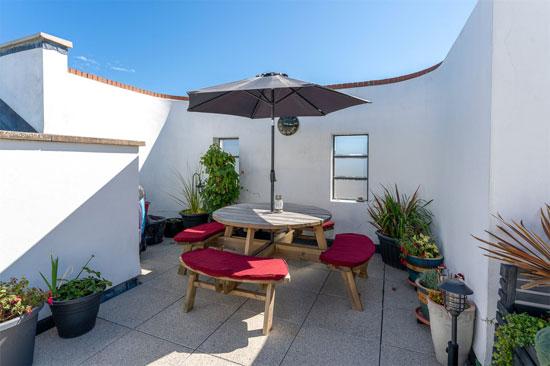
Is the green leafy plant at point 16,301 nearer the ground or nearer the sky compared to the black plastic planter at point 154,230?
nearer the sky

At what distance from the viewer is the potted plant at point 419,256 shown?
283 centimetres

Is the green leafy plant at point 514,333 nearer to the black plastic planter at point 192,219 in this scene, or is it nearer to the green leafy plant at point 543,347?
the green leafy plant at point 543,347

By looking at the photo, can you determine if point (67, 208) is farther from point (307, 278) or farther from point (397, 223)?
point (397, 223)

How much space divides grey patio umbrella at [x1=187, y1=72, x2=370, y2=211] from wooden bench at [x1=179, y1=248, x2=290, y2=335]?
1049 millimetres

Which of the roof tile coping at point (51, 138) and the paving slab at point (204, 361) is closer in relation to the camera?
the paving slab at point (204, 361)

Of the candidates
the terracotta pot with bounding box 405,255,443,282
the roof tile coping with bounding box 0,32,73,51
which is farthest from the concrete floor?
the roof tile coping with bounding box 0,32,73,51

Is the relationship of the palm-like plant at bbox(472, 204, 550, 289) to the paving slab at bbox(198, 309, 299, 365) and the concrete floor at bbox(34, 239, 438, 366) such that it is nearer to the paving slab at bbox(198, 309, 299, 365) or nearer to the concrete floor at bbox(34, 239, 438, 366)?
the concrete floor at bbox(34, 239, 438, 366)

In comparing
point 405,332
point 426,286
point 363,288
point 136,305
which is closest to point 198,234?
point 136,305

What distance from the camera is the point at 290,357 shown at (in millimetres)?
1889

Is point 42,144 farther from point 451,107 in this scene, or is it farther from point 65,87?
point 451,107

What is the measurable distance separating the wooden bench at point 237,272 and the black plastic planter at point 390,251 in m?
1.96

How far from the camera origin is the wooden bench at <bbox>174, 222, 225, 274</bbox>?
10.3 feet

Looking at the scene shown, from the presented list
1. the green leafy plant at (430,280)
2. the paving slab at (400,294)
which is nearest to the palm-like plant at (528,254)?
the green leafy plant at (430,280)

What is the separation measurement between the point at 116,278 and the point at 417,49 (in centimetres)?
514
